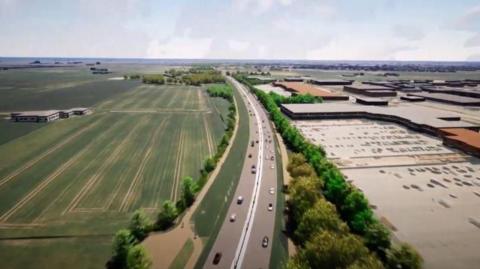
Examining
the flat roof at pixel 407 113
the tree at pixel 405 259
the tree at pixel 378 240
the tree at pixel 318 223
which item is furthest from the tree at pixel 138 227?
the flat roof at pixel 407 113

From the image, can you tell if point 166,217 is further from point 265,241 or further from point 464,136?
point 464,136

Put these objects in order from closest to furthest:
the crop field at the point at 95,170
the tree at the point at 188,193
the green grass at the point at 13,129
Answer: the crop field at the point at 95,170 < the tree at the point at 188,193 < the green grass at the point at 13,129

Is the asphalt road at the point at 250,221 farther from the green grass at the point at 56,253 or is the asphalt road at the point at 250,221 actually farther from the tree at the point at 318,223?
the green grass at the point at 56,253

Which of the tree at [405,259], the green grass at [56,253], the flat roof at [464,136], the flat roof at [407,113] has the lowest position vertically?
the green grass at [56,253]

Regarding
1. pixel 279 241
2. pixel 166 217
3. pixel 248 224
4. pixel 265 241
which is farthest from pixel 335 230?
pixel 166 217

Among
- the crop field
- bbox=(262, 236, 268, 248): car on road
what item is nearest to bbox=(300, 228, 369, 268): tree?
bbox=(262, 236, 268, 248): car on road

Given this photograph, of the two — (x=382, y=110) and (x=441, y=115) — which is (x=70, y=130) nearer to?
(x=382, y=110)

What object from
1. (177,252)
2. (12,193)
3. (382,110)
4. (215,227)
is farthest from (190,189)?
(382,110)

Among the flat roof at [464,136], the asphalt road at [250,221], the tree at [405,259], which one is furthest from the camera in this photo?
the flat roof at [464,136]

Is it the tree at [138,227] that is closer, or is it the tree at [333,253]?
the tree at [333,253]
